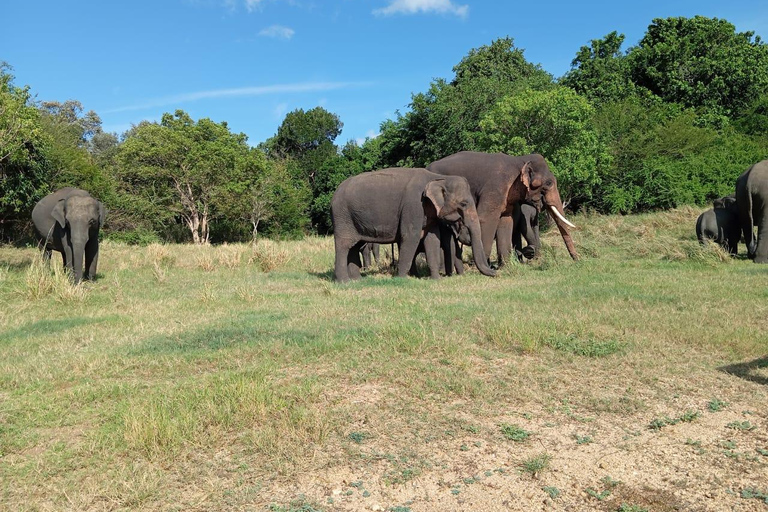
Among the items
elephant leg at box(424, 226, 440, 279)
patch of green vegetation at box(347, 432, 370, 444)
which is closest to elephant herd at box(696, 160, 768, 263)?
elephant leg at box(424, 226, 440, 279)

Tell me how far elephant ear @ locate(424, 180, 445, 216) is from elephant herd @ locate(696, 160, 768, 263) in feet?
21.5

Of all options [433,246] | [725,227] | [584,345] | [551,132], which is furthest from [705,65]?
[584,345]

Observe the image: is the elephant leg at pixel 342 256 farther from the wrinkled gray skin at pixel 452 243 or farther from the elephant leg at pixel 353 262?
the wrinkled gray skin at pixel 452 243

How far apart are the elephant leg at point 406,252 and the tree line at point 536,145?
11.8m

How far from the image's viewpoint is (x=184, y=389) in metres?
5.69

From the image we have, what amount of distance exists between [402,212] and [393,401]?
745cm

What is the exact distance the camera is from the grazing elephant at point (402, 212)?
41.2 ft

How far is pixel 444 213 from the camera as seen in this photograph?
41.7 ft

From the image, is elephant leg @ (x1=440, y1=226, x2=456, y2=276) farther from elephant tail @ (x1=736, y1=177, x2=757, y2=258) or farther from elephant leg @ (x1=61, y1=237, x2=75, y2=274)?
elephant leg @ (x1=61, y1=237, x2=75, y2=274)

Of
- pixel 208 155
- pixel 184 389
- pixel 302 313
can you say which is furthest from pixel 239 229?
pixel 184 389

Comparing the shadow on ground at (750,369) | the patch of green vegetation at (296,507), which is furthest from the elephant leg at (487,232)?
the patch of green vegetation at (296,507)

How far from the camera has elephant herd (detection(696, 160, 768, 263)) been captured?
Result: 43.5 ft

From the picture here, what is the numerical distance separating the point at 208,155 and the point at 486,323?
26197mm

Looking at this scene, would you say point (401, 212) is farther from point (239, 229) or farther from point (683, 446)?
point (239, 229)
